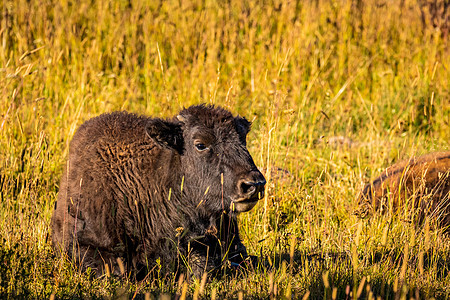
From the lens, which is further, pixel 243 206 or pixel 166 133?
pixel 166 133

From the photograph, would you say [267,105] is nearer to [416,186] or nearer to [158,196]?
[416,186]

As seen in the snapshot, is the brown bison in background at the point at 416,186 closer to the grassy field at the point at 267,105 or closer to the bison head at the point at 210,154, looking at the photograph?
the grassy field at the point at 267,105

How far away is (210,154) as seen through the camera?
5.00 meters

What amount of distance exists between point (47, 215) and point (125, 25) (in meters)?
5.87

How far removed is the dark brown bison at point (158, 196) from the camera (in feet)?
16.2

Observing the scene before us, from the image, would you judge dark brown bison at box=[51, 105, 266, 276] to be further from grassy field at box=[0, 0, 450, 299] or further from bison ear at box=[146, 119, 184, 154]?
grassy field at box=[0, 0, 450, 299]

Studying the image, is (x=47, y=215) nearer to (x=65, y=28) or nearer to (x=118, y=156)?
(x=118, y=156)

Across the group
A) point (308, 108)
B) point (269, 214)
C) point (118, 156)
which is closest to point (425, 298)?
point (269, 214)

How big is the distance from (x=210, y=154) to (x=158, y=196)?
65 centimetres

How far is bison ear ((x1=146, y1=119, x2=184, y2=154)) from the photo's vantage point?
502 centimetres

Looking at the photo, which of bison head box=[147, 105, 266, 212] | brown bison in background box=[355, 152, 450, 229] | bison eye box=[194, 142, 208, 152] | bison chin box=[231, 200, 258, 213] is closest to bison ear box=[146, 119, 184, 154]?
bison head box=[147, 105, 266, 212]

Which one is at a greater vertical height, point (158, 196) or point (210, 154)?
point (210, 154)

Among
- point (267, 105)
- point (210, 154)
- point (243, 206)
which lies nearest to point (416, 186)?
point (267, 105)

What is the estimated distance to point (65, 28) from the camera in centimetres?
1061
